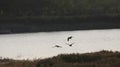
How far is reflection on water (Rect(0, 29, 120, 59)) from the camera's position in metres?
25.9

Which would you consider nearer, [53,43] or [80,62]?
[80,62]

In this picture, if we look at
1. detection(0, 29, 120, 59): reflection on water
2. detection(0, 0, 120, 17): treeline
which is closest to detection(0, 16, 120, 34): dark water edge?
detection(0, 29, 120, 59): reflection on water

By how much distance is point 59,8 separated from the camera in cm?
4219

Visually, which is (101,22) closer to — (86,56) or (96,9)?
(96,9)

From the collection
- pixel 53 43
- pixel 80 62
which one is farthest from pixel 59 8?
pixel 80 62

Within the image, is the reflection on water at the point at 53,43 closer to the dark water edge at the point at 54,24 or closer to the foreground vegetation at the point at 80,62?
the dark water edge at the point at 54,24

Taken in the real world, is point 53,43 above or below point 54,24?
below

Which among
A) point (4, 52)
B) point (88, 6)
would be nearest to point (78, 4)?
point (88, 6)

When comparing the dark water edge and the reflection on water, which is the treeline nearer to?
the dark water edge

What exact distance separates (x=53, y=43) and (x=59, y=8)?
13465 mm

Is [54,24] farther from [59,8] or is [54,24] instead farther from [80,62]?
[80,62]

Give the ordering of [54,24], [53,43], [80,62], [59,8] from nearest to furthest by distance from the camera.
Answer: [80,62]
[53,43]
[54,24]
[59,8]

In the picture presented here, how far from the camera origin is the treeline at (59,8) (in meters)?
39.1

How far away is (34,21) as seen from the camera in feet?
119
